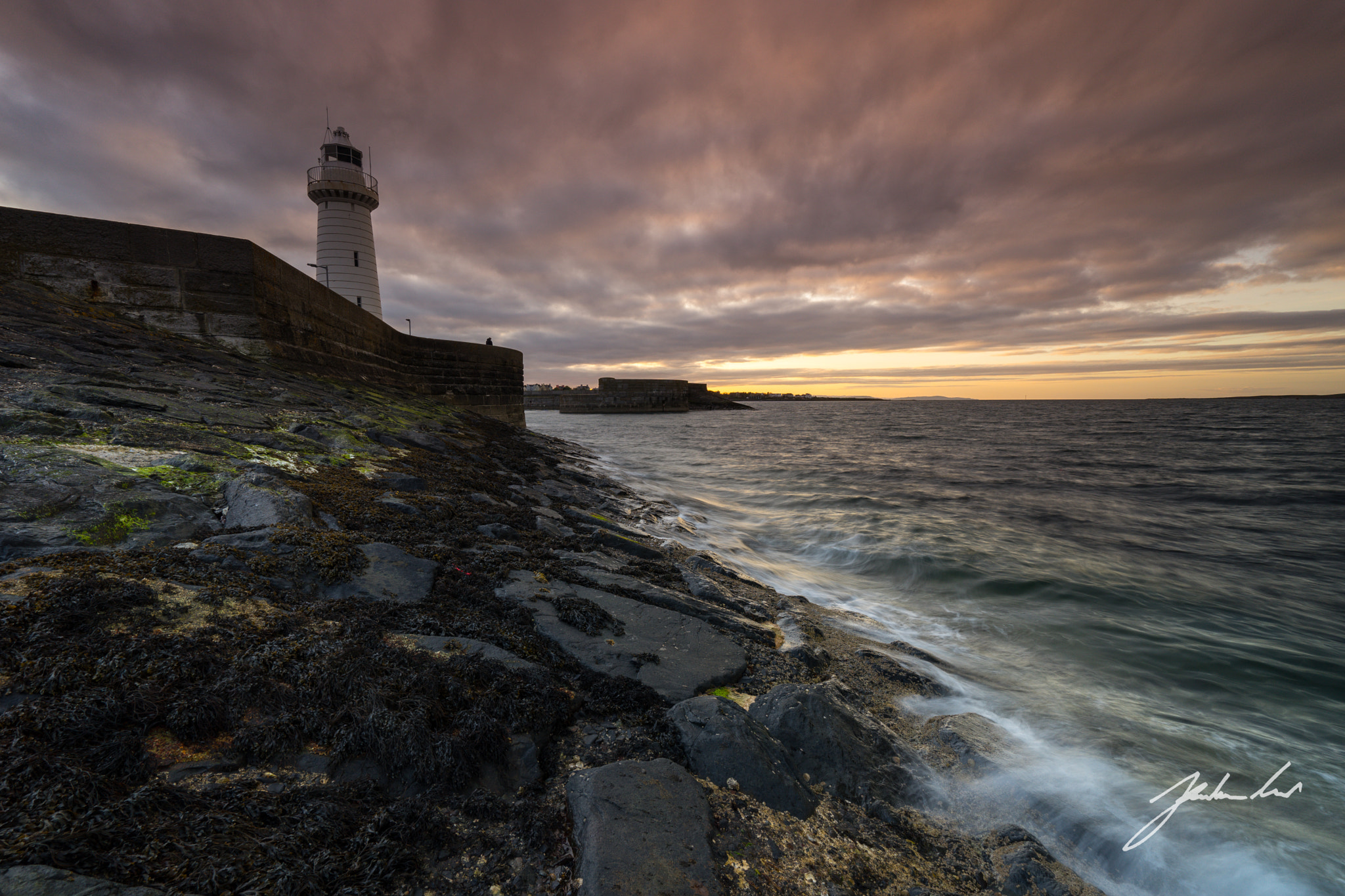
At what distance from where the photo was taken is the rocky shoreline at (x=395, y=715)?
1316mm

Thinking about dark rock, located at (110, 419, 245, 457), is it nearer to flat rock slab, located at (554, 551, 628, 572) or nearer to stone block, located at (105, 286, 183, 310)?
flat rock slab, located at (554, 551, 628, 572)

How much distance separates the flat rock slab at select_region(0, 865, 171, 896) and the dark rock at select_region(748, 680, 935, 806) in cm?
209

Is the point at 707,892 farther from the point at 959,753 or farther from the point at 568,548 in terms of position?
the point at 568,548

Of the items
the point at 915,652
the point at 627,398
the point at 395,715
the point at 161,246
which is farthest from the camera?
the point at 627,398

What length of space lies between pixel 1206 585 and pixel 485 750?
9.69 metres

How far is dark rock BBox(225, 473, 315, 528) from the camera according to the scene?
3049mm

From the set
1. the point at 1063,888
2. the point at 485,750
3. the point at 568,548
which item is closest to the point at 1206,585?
the point at 1063,888

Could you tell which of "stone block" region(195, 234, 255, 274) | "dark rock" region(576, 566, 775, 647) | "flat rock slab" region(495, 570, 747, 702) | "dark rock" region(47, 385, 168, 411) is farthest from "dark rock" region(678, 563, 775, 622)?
"stone block" region(195, 234, 255, 274)

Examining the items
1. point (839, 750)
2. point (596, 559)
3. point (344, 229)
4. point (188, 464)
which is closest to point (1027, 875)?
point (839, 750)

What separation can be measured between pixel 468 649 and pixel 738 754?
1.27 m

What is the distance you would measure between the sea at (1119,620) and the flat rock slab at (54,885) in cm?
346

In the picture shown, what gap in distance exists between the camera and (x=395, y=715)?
5.71 ft

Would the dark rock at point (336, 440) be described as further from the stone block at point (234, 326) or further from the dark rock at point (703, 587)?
the stone block at point (234, 326)

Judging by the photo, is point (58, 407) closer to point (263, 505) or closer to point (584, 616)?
point (263, 505)
